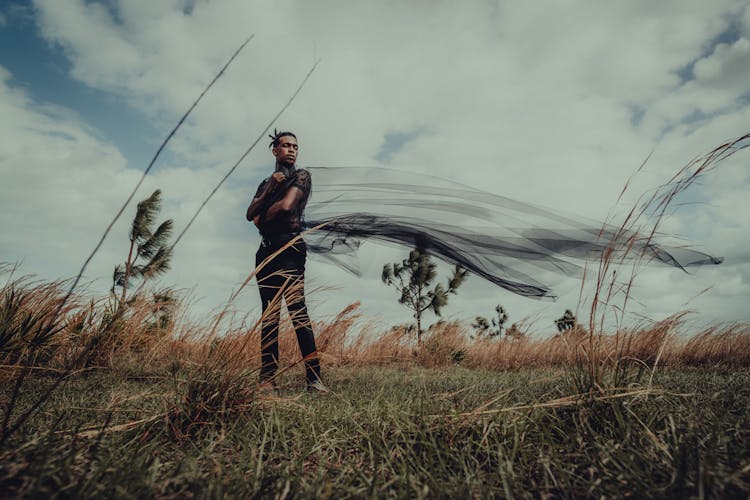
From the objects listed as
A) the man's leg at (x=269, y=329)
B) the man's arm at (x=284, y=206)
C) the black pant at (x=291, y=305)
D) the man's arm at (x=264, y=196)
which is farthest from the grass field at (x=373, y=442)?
the man's arm at (x=264, y=196)

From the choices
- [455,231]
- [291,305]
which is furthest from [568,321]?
[291,305]

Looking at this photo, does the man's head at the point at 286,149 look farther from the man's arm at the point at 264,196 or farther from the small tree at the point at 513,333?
the small tree at the point at 513,333

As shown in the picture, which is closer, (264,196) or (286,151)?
(264,196)

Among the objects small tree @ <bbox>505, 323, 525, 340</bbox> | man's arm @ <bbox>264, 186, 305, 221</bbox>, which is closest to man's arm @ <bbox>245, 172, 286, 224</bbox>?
man's arm @ <bbox>264, 186, 305, 221</bbox>

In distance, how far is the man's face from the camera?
3277 millimetres

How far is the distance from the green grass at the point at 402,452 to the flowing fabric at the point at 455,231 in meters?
1.28

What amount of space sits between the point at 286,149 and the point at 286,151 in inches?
0.8

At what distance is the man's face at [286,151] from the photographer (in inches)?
129

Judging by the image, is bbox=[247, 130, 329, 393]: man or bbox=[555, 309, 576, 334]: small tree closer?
bbox=[555, 309, 576, 334]: small tree

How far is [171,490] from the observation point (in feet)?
3.35

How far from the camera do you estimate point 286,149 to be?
3.28 meters

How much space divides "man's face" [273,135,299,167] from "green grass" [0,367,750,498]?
2153 mm

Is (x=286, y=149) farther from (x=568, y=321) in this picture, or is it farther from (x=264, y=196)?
(x=568, y=321)

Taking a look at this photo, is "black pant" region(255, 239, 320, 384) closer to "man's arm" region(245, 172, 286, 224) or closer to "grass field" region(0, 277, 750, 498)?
"man's arm" region(245, 172, 286, 224)
